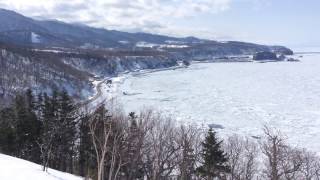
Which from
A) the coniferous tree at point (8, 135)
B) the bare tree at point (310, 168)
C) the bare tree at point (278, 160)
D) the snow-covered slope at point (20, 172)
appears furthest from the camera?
the coniferous tree at point (8, 135)

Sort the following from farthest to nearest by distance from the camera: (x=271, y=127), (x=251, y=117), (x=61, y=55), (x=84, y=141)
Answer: (x=61, y=55), (x=251, y=117), (x=271, y=127), (x=84, y=141)

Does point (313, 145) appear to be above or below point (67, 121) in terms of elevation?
below

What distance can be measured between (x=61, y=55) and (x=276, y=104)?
11521 cm

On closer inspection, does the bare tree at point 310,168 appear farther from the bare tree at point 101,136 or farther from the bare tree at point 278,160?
the bare tree at point 101,136

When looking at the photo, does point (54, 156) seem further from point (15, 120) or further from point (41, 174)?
point (41, 174)

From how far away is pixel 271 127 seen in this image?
55.8 metres

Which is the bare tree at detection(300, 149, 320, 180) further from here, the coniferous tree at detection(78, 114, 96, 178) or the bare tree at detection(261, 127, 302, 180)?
the coniferous tree at detection(78, 114, 96, 178)

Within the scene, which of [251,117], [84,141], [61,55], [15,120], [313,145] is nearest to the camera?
[84,141]

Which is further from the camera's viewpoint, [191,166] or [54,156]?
[54,156]

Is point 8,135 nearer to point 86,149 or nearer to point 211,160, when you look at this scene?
point 86,149

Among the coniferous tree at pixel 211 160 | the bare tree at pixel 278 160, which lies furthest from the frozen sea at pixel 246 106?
the coniferous tree at pixel 211 160

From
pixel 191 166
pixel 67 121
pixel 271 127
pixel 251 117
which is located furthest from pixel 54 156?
pixel 251 117

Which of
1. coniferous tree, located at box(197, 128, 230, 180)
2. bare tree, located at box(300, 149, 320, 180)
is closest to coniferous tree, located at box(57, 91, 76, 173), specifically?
coniferous tree, located at box(197, 128, 230, 180)

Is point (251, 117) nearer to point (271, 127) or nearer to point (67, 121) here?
point (271, 127)
